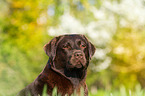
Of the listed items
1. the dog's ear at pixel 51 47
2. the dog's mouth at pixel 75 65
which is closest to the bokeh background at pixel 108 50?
the dog's ear at pixel 51 47

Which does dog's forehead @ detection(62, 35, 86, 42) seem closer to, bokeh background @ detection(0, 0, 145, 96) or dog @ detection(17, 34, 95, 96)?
dog @ detection(17, 34, 95, 96)

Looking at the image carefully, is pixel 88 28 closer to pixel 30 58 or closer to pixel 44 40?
pixel 44 40

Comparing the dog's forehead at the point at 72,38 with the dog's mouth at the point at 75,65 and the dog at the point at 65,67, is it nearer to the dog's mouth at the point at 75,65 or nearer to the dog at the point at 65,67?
the dog at the point at 65,67

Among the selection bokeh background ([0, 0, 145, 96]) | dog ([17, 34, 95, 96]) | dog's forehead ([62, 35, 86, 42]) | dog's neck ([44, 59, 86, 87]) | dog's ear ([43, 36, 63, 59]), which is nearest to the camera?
dog ([17, 34, 95, 96])

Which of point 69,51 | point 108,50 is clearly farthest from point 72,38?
point 108,50

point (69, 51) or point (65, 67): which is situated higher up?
point (69, 51)

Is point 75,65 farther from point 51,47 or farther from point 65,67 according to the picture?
point 51,47

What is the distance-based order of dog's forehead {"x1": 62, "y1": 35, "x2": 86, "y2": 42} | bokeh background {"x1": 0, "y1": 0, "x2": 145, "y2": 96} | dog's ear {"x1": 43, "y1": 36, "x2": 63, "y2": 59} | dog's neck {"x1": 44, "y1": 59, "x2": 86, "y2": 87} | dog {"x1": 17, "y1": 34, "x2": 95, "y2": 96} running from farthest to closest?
bokeh background {"x1": 0, "y1": 0, "x2": 145, "y2": 96} → dog's forehead {"x1": 62, "y1": 35, "x2": 86, "y2": 42} → dog's ear {"x1": 43, "y1": 36, "x2": 63, "y2": 59} → dog's neck {"x1": 44, "y1": 59, "x2": 86, "y2": 87} → dog {"x1": 17, "y1": 34, "x2": 95, "y2": 96}

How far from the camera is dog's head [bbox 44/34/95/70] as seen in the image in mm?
4391

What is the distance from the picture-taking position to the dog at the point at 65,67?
420 centimetres

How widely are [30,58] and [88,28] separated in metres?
3.54

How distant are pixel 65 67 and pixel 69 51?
0.26 m

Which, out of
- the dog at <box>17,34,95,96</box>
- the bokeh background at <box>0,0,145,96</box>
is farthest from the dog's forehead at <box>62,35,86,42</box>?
the bokeh background at <box>0,0,145,96</box>

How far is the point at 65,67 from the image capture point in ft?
14.5
